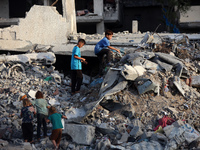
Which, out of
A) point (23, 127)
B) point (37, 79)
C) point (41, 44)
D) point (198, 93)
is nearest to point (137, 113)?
point (198, 93)

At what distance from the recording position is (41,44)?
10164 mm

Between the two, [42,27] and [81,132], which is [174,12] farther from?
[81,132]

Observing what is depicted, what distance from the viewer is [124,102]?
643 cm

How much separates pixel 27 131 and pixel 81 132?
1013 millimetres

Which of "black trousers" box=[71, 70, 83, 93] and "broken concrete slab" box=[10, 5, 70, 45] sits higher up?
"broken concrete slab" box=[10, 5, 70, 45]

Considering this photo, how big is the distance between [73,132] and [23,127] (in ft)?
3.08

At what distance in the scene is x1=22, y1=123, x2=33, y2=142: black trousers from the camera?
17.8 ft

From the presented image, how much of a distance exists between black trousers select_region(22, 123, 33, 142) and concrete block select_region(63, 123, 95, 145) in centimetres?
64

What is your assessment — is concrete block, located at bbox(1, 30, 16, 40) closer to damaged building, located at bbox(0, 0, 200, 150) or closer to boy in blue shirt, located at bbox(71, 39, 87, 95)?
damaged building, located at bbox(0, 0, 200, 150)

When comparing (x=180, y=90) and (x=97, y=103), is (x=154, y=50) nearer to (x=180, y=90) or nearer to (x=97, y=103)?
(x=180, y=90)

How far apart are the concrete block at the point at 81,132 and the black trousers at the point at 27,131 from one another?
2.09ft

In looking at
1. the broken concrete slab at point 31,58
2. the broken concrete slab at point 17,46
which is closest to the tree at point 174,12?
the broken concrete slab at point 17,46

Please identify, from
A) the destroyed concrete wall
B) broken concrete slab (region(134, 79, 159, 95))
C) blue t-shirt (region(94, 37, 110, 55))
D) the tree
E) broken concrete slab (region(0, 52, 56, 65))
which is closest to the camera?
broken concrete slab (region(134, 79, 159, 95))

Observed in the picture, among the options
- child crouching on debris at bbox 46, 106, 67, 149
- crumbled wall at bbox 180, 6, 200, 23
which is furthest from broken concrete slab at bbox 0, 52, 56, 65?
crumbled wall at bbox 180, 6, 200, 23
